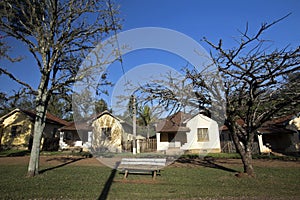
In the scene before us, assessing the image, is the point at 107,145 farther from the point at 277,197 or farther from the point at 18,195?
the point at 277,197

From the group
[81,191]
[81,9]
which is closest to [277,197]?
[81,191]

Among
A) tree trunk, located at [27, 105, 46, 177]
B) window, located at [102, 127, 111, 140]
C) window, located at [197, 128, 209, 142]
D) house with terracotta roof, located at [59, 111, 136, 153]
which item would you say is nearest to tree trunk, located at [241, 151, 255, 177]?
tree trunk, located at [27, 105, 46, 177]

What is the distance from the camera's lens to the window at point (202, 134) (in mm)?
21633

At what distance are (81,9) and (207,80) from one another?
24.6 ft

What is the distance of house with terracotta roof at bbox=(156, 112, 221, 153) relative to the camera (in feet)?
69.7

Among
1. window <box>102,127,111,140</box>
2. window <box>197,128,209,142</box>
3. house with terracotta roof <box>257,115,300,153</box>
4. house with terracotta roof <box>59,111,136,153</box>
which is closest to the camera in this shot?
house with terracotta roof <box>257,115,300,153</box>

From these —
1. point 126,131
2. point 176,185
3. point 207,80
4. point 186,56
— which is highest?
point 186,56

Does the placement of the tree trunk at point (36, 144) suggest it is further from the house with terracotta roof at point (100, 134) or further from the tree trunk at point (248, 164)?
the house with terracotta roof at point (100, 134)

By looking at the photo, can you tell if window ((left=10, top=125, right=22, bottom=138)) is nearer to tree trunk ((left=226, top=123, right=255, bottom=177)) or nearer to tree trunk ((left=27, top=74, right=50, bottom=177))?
→ tree trunk ((left=27, top=74, right=50, bottom=177))

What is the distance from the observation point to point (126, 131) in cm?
2639

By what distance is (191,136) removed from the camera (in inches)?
867

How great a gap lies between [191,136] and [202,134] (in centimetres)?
128

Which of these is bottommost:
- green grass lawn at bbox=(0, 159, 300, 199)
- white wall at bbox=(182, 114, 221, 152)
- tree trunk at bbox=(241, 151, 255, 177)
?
green grass lawn at bbox=(0, 159, 300, 199)

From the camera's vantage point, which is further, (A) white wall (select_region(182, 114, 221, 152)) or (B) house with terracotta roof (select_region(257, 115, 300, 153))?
(A) white wall (select_region(182, 114, 221, 152))
